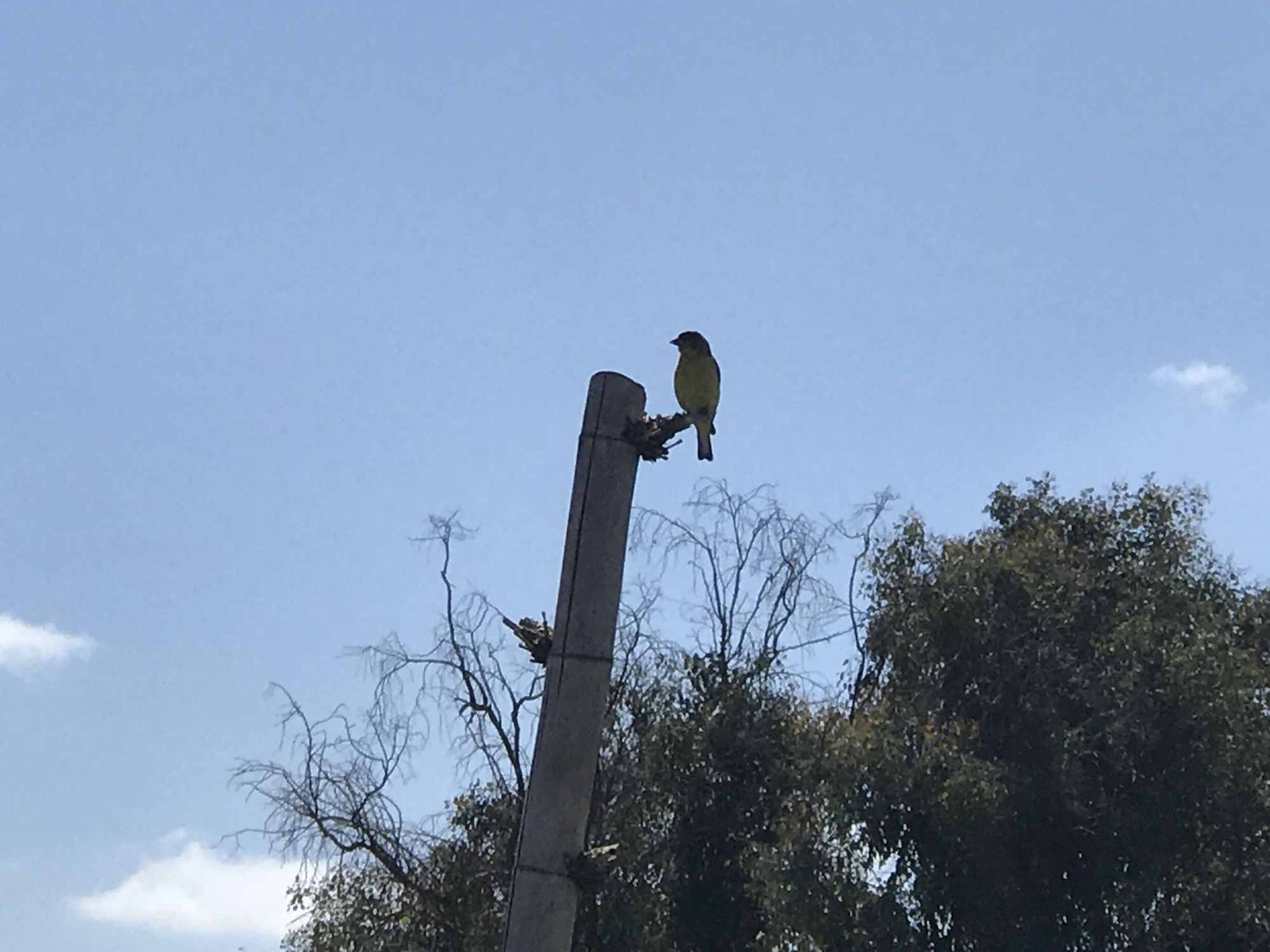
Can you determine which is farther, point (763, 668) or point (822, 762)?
point (763, 668)

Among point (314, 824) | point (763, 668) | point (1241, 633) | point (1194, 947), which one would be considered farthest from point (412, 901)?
point (1241, 633)

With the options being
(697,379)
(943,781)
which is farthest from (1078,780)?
(697,379)

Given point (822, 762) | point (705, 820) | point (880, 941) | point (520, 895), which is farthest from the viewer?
point (705, 820)

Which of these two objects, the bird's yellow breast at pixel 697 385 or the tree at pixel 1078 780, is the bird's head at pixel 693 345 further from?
the tree at pixel 1078 780

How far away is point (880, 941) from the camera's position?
15.8 m

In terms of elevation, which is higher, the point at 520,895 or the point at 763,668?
the point at 763,668

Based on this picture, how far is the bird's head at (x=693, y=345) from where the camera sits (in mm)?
6156

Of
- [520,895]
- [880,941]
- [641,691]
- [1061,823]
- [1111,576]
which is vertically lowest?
[520,895]

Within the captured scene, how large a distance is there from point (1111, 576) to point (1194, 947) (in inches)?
172

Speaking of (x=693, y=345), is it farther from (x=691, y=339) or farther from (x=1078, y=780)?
(x=1078, y=780)

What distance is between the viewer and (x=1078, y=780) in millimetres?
16125

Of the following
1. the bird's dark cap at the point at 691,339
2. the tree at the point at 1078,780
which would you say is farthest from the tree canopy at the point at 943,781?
the bird's dark cap at the point at 691,339

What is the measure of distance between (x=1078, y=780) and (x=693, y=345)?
11.5 metres

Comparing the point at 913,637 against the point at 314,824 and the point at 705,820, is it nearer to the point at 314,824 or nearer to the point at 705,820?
the point at 705,820
